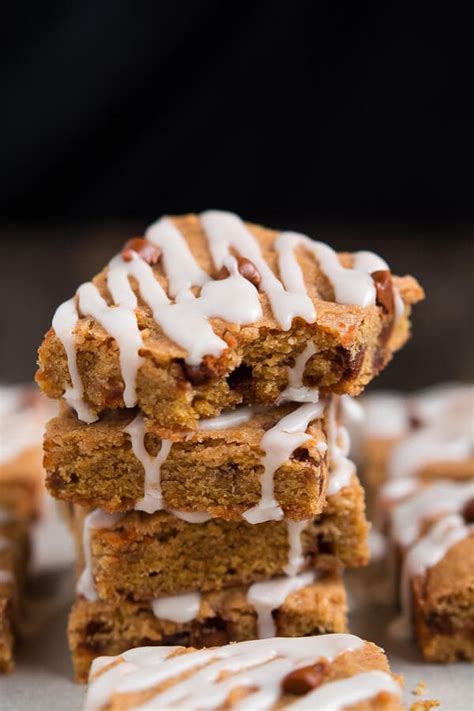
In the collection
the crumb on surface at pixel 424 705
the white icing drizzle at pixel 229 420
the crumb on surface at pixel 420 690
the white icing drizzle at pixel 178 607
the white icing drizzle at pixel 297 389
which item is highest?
the white icing drizzle at pixel 297 389

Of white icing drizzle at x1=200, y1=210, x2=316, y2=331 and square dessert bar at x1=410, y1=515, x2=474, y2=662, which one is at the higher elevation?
white icing drizzle at x1=200, y1=210, x2=316, y2=331

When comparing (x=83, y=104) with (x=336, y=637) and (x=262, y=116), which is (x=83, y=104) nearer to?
(x=262, y=116)

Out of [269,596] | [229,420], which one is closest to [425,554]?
[269,596]

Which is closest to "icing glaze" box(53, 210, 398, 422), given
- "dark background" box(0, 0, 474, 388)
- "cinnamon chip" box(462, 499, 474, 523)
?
"cinnamon chip" box(462, 499, 474, 523)

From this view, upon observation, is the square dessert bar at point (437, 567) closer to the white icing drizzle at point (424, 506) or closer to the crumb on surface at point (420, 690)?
the white icing drizzle at point (424, 506)

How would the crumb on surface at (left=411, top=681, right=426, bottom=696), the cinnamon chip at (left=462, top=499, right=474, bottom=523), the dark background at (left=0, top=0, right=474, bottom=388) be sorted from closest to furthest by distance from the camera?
the crumb on surface at (left=411, top=681, right=426, bottom=696) → the cinnamon chip at (left=462, top=499, right=474, bottom=523) → the dark background at (left=0, top=0, right=474, bottom=388)

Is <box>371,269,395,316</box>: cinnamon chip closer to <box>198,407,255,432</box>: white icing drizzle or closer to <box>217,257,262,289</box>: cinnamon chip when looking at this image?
<box>217,257,262,289</box>: cinnamon chip

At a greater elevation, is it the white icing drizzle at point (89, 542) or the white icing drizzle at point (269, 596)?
the white icing drizzle at point (89, 542)

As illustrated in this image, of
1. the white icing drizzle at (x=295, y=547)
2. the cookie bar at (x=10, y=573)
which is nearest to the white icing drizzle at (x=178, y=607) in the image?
the white icing drizzle at (x=295, y=547)
